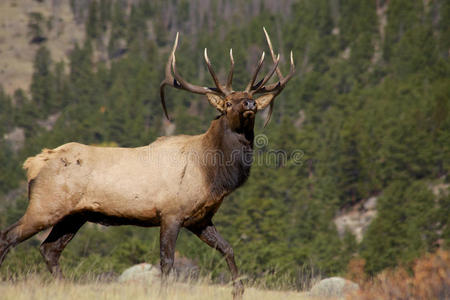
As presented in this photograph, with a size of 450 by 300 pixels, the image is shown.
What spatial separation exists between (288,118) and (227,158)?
190 feet

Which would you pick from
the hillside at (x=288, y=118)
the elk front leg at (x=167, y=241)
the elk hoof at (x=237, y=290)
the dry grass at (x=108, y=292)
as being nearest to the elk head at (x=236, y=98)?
the elk front leg at (x=167, y=241)

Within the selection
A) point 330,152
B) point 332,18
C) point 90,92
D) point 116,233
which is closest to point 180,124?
point 330,152

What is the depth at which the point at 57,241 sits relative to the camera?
26.7ft

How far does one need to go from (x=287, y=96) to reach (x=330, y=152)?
23134 millimetres

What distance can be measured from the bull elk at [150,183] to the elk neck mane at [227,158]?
1 centimetres

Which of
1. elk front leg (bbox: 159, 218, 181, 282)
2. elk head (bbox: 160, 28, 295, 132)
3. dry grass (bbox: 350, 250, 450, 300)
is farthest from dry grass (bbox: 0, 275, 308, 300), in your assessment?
elk head (bbox: 160, 28, 295, 132)

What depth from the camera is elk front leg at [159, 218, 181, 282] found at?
7281mm

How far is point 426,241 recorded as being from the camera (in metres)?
44.2

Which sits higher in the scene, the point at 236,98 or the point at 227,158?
the point at 236,98

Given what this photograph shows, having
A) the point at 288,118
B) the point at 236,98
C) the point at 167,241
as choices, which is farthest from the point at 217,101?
the point at 288,118

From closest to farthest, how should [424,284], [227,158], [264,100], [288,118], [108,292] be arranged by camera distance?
1. [424,284]
2. [108,292]
3. [227,158]
4. [264,100]
5. [288,118]

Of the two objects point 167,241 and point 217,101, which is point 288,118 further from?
point 167,241

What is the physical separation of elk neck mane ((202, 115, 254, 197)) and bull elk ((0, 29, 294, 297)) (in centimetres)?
1

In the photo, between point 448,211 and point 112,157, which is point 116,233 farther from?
point 112,157
